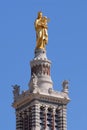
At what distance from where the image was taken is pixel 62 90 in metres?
101

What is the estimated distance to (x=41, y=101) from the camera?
97875 mm

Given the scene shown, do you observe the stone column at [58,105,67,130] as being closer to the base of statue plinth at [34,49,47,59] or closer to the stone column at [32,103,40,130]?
the stone column at [32,103,40,130]

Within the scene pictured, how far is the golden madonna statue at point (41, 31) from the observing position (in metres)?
103

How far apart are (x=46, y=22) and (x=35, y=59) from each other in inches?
231

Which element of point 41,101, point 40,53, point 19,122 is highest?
point 40,53

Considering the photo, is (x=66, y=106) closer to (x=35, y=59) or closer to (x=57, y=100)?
(x=57, y=100)

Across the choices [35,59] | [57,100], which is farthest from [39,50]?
[57,100]

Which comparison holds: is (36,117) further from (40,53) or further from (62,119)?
(40,53)

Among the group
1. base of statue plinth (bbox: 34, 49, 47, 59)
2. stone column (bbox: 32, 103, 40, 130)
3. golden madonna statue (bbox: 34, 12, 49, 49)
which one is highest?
golden madonna statue (bbox: 34, 12, 49, 49)

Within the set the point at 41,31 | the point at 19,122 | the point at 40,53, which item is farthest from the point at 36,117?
Result: the point at 41,31

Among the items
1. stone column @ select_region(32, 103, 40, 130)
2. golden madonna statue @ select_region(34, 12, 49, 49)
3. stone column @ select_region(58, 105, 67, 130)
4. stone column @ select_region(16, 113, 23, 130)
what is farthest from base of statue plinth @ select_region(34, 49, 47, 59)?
stone column @ select_region(16, 113, 23, 130)

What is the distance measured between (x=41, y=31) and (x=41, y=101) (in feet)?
35.2

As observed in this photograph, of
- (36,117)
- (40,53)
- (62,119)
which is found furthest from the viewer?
(40,53)

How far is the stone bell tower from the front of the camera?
97.2 m
